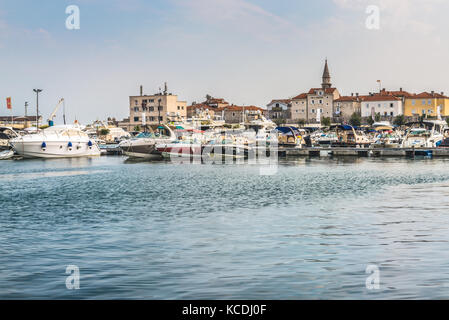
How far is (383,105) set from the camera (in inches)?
6196

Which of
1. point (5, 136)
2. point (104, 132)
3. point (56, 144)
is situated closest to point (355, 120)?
point (104, 132)

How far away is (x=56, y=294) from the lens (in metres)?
11.1

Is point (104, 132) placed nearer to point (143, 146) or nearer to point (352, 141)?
point (143, 146)

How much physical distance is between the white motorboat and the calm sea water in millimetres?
31436

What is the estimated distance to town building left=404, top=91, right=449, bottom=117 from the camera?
15400 cm

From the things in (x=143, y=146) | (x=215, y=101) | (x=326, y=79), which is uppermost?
(x=326, y=79)

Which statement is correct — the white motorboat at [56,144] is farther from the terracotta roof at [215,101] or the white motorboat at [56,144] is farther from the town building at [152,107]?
the terracotta roof at [215,101]

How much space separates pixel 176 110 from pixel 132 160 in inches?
3649

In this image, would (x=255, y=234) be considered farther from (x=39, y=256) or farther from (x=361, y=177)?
(x=361, y=177)

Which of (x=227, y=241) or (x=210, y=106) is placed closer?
(x=227, y=241)

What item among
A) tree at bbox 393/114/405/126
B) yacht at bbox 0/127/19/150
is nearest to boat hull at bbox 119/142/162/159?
yacht at bbox 0/127/19/150

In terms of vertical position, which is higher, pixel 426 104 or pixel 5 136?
pixel 426 104

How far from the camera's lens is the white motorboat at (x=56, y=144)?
63.1 m

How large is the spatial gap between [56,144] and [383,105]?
11292 cm
